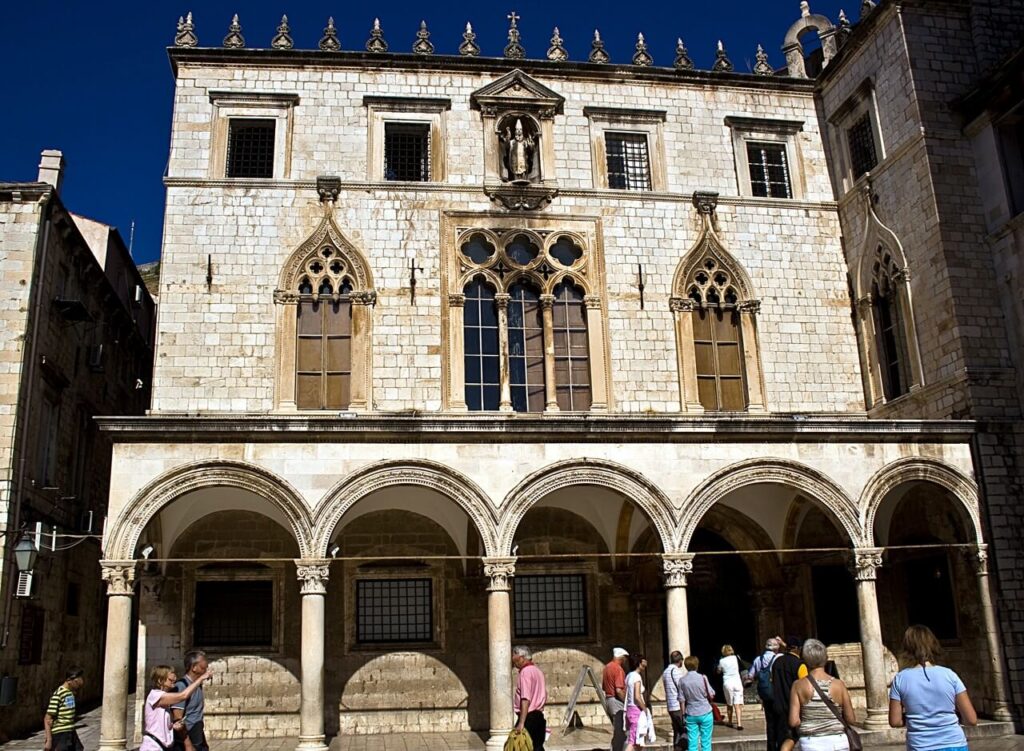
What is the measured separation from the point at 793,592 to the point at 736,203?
8.46m

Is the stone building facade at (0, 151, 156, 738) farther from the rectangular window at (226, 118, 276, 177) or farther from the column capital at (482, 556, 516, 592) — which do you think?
the column capital at (482, 556, 516, 592)

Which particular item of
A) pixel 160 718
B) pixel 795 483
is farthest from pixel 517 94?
pixel 160 718

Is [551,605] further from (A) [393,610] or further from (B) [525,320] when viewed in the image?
(B) [525,320]

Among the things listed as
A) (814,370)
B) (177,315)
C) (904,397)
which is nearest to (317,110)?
(177,315)

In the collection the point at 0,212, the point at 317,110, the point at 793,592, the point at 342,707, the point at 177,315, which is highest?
the point at 317,110

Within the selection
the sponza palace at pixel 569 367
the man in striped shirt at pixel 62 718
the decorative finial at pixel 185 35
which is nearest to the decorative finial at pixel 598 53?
the sponza palace at pixel 569 367

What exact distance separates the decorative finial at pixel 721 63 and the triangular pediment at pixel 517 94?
3.84 meters

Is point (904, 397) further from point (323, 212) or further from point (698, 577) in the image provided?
point (323, 212)

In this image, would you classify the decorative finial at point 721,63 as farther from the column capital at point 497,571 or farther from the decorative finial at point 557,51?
the column capital at point 497,571

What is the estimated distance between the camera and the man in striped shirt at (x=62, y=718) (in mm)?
12209

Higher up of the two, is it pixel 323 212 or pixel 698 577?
pixel 323 212

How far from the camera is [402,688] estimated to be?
60.0 feet

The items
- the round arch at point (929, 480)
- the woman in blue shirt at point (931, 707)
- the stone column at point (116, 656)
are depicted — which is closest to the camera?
the woman in blue shirt at point (931, 707)

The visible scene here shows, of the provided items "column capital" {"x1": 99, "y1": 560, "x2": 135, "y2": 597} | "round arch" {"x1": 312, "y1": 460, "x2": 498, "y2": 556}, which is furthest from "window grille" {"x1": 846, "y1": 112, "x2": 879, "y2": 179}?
"column capital" {"x1": 99, "y1": 560, "x2": 135, "y2": 597}
